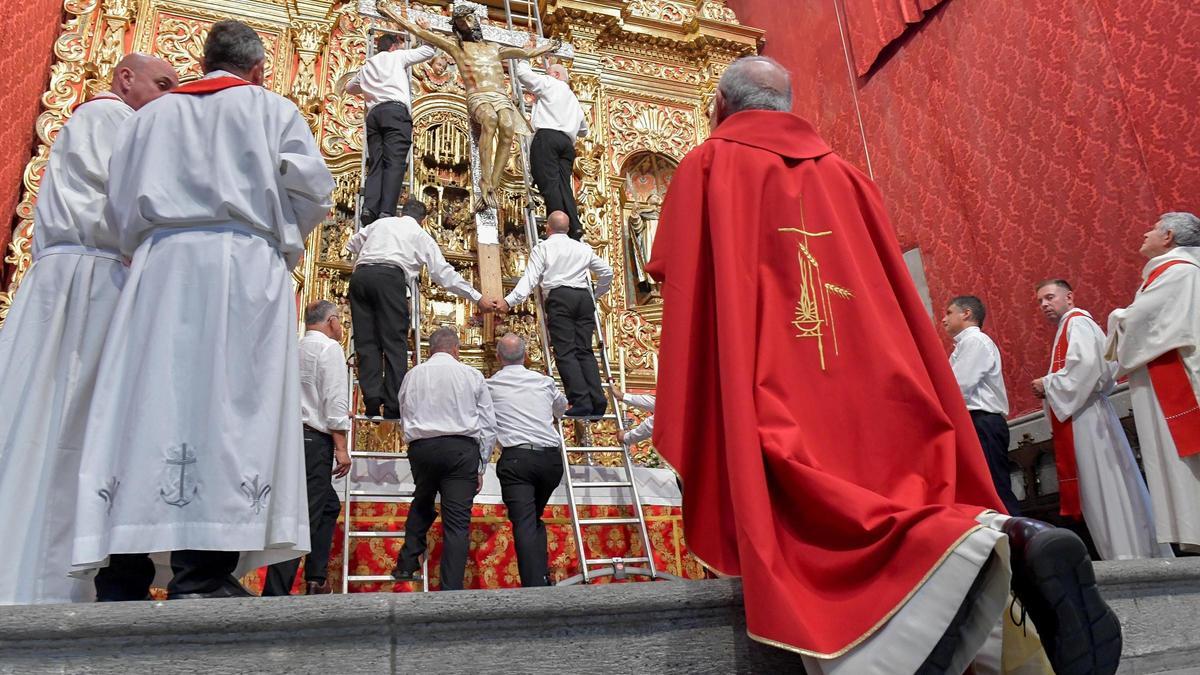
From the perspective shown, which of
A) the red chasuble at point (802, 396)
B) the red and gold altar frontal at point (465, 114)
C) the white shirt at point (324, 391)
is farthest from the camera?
the red and gold altar frontal at point (465, 114)

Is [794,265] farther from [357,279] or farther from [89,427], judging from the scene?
[357,279]

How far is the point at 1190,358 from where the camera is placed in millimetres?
3688

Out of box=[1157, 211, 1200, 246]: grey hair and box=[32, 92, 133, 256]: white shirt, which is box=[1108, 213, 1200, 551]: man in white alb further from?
box=[32, 92, 133, 256]: white shirt

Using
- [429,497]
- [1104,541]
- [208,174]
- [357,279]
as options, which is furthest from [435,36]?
[1104,541]

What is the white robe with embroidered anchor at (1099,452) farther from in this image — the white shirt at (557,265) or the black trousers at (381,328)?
the black trousers at (381,328)

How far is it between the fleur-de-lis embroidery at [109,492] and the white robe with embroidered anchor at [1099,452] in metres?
4.23

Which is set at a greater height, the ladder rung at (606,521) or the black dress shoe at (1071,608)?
the ladder rung at (606,521)

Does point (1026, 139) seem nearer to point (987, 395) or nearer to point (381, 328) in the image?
point (987, 395)

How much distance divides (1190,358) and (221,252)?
3.92 metres

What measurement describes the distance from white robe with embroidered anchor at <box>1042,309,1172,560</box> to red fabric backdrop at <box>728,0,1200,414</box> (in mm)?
1302

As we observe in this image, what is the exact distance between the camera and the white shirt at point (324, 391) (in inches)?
146

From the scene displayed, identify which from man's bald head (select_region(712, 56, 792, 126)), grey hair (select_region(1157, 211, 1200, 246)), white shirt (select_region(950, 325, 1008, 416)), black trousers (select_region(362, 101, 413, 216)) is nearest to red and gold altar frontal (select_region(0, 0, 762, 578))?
black trousers (select_region(362, 101, 413, 216))

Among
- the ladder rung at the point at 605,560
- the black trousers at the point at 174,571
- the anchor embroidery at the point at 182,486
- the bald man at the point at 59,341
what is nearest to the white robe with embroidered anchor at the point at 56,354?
the bald man at the point at 59,341

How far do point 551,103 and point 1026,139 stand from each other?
11.5ft
